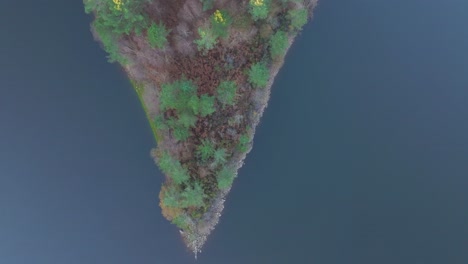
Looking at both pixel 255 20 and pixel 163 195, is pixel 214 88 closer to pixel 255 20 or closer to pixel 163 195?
pixel 255 20

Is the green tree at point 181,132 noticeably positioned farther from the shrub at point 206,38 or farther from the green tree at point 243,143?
the shrub at point 206,38

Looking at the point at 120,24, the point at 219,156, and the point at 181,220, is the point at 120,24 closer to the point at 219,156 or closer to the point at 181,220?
the point at 219,156

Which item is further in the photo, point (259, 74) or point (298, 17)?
point (259, 74)

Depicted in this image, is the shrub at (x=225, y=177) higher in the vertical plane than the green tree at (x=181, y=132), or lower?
lower

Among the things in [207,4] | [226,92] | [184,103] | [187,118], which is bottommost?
[187,118]

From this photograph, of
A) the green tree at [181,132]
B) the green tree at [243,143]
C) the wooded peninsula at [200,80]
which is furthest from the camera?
the green tree at [243,143]

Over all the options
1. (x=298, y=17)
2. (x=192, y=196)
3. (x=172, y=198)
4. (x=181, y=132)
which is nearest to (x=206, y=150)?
(x=181, y=132)

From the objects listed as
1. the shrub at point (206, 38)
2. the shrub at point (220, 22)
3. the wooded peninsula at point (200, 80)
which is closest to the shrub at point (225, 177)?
the wooded peninsula at point (200, 80)
